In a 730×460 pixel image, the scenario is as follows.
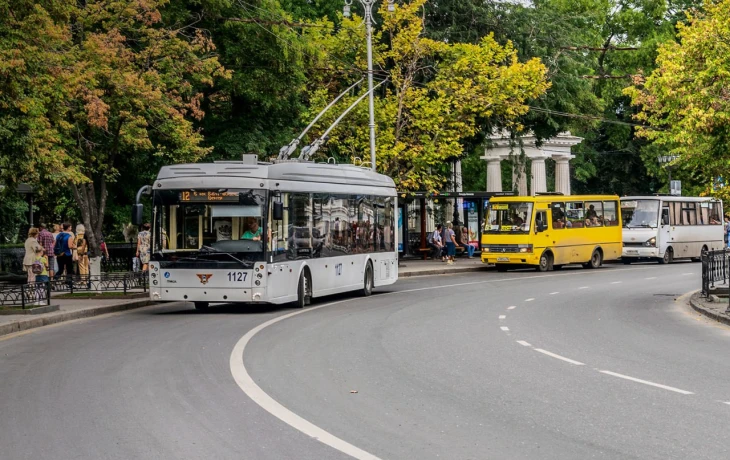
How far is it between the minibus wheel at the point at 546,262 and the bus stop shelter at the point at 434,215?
6.09 m

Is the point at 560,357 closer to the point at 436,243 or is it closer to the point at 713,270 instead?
the point at 713,270

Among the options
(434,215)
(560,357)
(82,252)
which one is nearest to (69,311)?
(82,252)

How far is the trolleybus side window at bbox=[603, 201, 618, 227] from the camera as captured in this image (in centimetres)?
4697

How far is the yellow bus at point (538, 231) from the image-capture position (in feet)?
141

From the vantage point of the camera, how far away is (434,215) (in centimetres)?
5303

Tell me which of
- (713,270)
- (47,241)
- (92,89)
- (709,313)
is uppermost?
(92,89)

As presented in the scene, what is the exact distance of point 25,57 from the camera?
20.8 m

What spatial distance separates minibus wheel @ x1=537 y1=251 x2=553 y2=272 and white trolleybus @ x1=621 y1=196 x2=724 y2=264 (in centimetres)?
719

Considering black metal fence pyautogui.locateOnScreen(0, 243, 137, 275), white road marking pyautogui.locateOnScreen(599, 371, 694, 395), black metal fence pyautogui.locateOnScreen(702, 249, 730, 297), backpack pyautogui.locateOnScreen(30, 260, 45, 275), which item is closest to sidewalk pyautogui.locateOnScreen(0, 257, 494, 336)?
backpack pyautogui.locateOnScreen(30, 260, 45, 275)

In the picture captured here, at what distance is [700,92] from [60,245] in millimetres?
18195

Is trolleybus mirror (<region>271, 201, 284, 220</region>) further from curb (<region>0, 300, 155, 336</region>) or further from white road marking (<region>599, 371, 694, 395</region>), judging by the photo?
white road marking (<region>599, 371, 694, 395</region>)

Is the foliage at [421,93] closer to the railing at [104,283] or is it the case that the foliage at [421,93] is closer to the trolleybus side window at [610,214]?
the trolleybus side window at [610,214]

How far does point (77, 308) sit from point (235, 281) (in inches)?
139

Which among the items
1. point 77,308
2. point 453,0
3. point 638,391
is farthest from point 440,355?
point 453,0
